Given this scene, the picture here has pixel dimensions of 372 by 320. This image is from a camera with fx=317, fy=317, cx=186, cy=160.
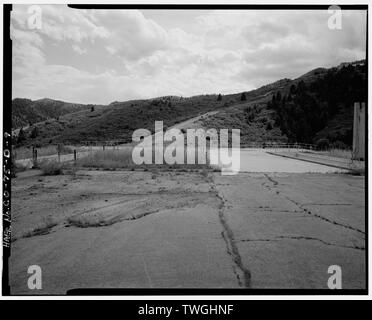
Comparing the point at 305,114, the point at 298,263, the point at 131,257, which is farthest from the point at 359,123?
the point at 305,114

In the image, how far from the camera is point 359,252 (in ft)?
13.6

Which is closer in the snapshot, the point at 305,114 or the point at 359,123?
the point at 359,123

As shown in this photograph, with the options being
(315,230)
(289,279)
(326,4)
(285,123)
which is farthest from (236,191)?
(285,123)

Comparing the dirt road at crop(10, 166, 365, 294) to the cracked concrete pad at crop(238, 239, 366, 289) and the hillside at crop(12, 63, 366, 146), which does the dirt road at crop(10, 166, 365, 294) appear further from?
the hillside at crop(12, 63, 366, 146)

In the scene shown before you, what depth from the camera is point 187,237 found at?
4.74 meters

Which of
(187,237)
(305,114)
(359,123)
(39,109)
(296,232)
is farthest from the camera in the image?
(39,109)

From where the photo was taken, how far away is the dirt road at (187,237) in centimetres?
337

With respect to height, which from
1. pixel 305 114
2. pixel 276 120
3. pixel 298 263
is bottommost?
pixel 298 263

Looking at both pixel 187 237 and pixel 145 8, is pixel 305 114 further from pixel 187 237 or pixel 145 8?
pixel 145 8

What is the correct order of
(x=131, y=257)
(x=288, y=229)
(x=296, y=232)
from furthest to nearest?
(x=288, y=229) < (x=296, y=232) < (x=131, y=257)

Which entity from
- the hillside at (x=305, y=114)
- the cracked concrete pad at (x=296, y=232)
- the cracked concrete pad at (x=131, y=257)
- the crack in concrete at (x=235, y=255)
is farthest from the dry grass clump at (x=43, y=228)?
the hillside at (x=305, y=114)

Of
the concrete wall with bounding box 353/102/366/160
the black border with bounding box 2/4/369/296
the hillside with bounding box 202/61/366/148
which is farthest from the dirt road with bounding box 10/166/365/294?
the hillside with bounding box 202/61/366/148

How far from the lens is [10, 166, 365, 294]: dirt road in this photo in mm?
3373

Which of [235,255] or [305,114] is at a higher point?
[305,114]
